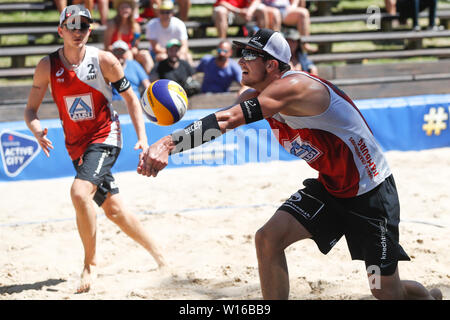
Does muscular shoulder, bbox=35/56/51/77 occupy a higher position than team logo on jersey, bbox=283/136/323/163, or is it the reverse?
muscular shoulder, bbox=35/56/51/77

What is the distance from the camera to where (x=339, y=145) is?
10.3 feet

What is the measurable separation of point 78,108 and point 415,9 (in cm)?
864

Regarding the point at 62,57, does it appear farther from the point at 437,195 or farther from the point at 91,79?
the point at 437,195

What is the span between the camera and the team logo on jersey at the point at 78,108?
4.38 meters

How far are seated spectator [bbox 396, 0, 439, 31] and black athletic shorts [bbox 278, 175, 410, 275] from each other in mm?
8890

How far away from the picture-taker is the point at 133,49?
8930 millimetres

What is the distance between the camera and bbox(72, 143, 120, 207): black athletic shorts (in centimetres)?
423

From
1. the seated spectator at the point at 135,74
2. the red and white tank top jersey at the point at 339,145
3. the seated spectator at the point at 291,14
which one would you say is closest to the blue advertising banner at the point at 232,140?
the seated spectator at the point at 135,74

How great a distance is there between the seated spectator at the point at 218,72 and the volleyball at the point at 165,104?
5.41 metres

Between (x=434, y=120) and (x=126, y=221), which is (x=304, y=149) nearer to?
(x=126, y=221)

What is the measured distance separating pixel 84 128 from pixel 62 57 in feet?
1.76

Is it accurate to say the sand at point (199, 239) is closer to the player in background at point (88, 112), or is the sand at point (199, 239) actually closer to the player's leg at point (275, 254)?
the player in background at point (88, 112)

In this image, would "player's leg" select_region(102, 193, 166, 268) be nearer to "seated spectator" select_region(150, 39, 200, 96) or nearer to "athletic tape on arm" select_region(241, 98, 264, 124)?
"athletic tape on arm" select_region(241, 98, 264, 124)

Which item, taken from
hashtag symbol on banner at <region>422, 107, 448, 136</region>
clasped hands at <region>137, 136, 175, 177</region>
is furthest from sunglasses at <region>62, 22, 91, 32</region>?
hashtag symbol on banner at <region>422, 107, 448, 136</region>
